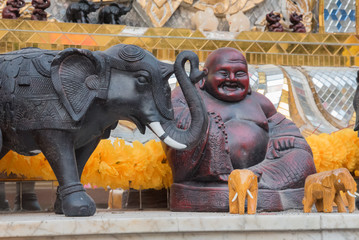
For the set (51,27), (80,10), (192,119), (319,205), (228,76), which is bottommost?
(319,205)

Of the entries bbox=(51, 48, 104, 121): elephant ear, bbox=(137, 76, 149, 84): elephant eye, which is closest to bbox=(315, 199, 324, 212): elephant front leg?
bbox=(137, 76, 149, 84): elephant eye

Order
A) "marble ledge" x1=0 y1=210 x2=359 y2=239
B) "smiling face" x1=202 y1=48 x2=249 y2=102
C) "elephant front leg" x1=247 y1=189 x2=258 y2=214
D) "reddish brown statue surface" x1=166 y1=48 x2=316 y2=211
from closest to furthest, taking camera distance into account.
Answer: "marble ledge" x1=0 y1=210 x2=359 y2=239, "elephant front leg" x1=247 y1=189 x2=258 y2=214, "reddish brown statue surface" x1=166 y1=48 x2=316 y2=211, "smiling face" x1=202 y1=48 x2=249 y2=102

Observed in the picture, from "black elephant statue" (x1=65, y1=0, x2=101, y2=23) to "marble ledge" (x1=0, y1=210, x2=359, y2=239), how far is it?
2.66 meters

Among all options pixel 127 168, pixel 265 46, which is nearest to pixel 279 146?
pixel 127 168

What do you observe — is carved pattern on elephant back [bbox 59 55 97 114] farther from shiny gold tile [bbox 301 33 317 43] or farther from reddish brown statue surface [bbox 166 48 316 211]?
shiny gold tile [bbox 301 33 317 43]

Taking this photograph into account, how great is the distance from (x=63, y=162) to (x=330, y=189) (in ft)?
2.86

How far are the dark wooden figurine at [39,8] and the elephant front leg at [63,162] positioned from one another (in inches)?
88.7

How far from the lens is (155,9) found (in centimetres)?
468

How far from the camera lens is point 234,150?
2.50 metres

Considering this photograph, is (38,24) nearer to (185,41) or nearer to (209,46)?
(185,41)

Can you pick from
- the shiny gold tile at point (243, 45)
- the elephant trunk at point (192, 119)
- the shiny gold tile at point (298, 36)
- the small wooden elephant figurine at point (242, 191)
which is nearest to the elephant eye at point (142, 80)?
the elephant trunk at point (192, 119)

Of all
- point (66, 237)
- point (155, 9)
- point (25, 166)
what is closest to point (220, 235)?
point (66, 237)

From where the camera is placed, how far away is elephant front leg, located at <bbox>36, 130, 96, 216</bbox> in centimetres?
214

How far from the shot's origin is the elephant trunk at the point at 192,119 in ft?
7.13
